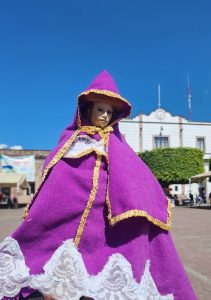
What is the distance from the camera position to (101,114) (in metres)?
3.52

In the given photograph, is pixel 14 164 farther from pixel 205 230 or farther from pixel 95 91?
pixel 95 91

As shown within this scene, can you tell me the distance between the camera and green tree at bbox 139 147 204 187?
3459 centimetres

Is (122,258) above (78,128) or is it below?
below

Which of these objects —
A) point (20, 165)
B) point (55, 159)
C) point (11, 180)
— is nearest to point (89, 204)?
point (55, 159)

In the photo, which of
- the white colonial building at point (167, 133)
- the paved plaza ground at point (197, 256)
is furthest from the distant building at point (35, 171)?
the paved plaza ground at point (197, 256)

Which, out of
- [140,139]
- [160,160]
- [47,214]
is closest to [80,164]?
[47,214]

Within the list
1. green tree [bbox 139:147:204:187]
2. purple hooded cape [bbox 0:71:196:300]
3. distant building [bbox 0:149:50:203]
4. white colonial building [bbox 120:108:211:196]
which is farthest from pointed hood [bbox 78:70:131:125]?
white colonial building [bbox 120:108:211:196]

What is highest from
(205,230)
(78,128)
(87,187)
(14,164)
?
(14,164)

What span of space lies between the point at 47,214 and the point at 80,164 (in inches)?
20.6

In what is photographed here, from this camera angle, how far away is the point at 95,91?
343 cm

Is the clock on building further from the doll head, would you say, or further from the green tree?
the doll head

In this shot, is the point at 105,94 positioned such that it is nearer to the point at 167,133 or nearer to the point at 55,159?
the point at 55,159

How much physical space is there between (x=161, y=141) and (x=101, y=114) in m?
40.9

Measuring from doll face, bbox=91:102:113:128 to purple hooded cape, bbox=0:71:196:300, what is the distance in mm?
364
